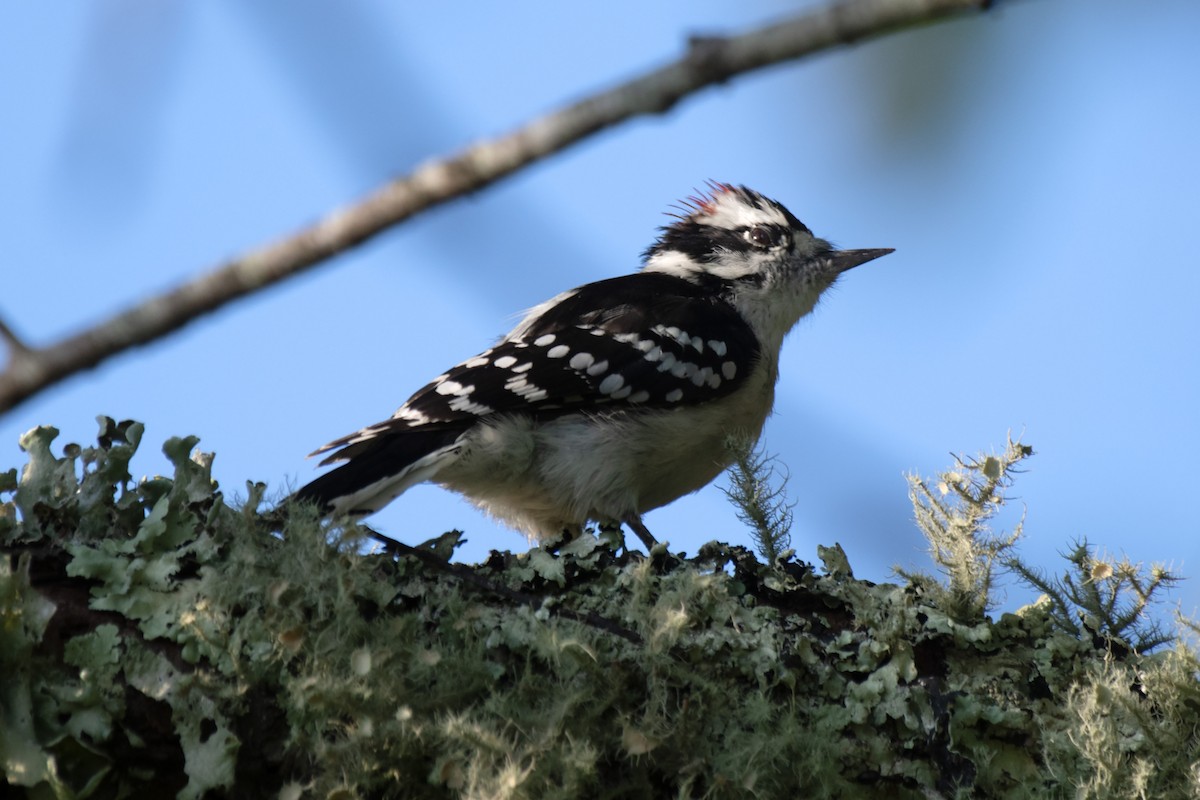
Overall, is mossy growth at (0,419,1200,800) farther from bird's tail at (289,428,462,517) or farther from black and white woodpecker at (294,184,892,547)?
black and white woodpecker at (294,184,892,547)

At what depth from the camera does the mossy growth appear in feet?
7.96

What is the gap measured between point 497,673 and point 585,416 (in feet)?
5.87

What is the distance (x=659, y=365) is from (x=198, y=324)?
322 cm

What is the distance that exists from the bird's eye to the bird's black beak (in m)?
0.23

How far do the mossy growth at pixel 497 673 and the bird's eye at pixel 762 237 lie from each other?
2533 mm

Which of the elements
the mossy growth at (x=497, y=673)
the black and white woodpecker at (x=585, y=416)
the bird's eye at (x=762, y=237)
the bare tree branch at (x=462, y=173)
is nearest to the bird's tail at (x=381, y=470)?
the black and white woodpecker at (x=585, y=416)

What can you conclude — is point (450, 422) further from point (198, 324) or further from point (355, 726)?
point (198, 324)

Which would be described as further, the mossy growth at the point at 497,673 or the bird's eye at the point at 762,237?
the bird's eye at the point at 762,237

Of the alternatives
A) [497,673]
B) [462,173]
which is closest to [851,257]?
[497,673]

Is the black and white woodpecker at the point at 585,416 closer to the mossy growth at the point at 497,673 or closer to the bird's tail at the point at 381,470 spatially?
the bird's tail at the point at 381,470

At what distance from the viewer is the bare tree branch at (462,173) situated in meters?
1.32

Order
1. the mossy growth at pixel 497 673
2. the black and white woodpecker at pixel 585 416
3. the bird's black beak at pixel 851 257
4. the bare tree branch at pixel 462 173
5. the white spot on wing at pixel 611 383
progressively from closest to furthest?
the bare tree branch at pixel 462 173, the mossy growth at pixel 497 673, the black and white woodpecker at pixel 585 416, the white spot on wing at pixel 611 383, the bird's black beak at pixel 851 257

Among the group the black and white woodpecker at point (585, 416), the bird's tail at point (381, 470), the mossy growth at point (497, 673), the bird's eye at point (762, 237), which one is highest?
the bird's eye at point (762, 237)

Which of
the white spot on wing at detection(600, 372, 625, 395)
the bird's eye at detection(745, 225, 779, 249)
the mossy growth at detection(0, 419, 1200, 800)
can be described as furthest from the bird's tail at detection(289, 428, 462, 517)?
the bird's eye at detection(745, 225, 779, 249)
